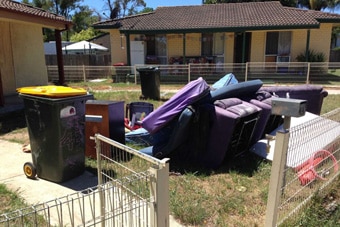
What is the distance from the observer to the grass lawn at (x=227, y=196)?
3.14 m

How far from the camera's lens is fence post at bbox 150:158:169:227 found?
74.0 inches

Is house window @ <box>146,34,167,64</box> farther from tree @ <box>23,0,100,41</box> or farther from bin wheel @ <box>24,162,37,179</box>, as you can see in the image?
tree @ <box>23,0,100,41</box>

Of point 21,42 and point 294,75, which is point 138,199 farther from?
point 294,75

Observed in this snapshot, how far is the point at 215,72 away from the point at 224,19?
3309 mm

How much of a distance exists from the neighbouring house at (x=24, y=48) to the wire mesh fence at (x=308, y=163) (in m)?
8.36

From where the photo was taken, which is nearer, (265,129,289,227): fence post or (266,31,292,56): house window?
(265,129,289,227): fence post

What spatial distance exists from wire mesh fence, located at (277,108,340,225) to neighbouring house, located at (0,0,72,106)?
27.4 ft

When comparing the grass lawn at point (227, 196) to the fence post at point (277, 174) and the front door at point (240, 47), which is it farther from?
the front door at point (240, 47)

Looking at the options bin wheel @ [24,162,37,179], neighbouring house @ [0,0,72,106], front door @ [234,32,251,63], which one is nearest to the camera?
bin wheel @ [24,162,37,179]

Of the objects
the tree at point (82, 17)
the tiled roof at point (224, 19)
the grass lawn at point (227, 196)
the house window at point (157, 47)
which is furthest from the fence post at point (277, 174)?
the tree at point (82, 17)

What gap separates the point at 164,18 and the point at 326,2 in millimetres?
26408

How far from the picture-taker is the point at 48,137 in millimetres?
3719

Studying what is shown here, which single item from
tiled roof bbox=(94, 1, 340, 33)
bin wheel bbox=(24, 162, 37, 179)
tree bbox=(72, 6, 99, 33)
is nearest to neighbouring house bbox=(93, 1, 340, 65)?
tiled roof bbox=(94, 1, 340, 33)

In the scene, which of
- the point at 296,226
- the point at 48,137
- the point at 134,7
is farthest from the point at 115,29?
the point at 134,7
